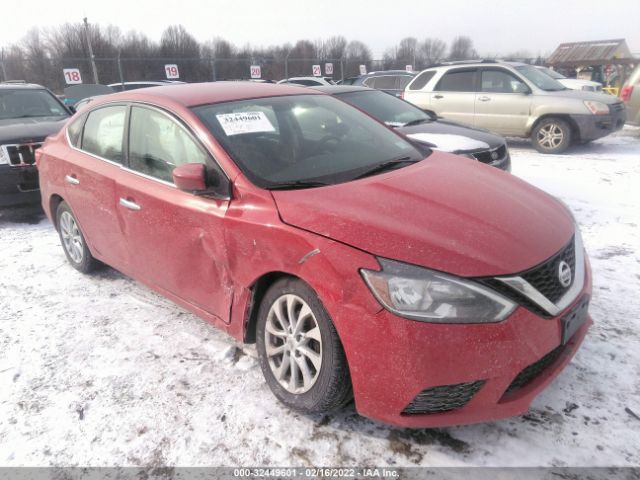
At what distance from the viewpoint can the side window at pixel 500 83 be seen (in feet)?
30.5

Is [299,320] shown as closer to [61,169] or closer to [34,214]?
[61,169]

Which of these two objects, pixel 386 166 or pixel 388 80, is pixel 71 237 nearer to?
pixel 386 166

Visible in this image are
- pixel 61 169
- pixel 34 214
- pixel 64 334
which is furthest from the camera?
pixel 34 214

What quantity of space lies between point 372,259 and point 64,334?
2427mm

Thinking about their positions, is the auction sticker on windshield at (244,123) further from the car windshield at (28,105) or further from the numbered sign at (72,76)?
the numbered sign at (72,76)

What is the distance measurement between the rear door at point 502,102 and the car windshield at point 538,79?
0.28 meters

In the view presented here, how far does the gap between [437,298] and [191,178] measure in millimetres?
1394

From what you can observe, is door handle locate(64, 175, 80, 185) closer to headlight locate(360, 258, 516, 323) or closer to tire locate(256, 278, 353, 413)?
tire locate(256, 278, 353, 413)

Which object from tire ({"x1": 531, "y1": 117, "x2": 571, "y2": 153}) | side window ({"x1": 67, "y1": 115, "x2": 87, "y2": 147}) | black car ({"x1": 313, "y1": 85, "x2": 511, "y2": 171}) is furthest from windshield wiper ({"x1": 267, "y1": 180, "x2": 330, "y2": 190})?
tire ({"x1": 531, "y1": 117, "x2": 571, "y2": 153})

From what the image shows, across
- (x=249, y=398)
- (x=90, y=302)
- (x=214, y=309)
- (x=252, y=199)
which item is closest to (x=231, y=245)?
(x=252, y=199)

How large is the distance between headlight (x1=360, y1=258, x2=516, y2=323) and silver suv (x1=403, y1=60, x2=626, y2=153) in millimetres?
8058

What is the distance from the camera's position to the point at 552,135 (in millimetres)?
9102

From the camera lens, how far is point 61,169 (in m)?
4.03

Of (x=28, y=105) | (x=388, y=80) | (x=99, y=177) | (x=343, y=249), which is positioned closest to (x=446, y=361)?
(x=343, y=249)
